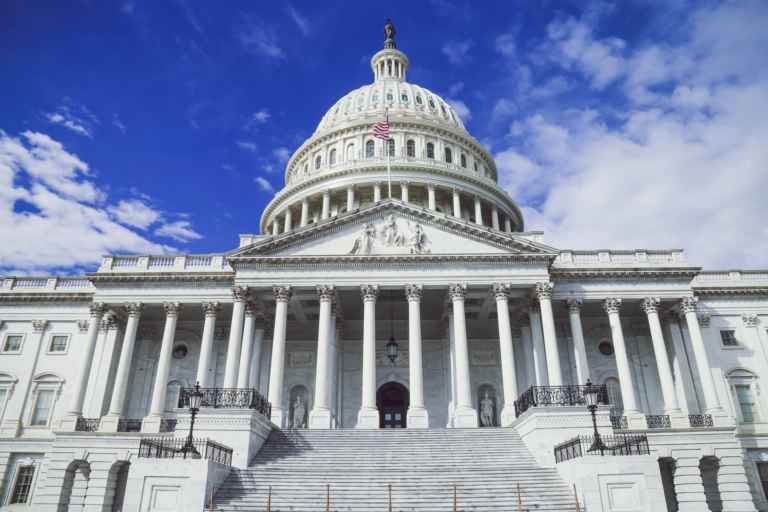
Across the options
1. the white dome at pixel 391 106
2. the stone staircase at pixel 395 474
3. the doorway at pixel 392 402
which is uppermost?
the white dome at pixel 391 106

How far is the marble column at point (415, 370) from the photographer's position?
32594mm

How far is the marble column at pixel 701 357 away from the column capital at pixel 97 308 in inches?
1524

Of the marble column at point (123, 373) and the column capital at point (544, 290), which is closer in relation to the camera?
the marble column at point (123, 373)

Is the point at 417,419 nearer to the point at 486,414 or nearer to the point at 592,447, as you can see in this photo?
the point at 486,414

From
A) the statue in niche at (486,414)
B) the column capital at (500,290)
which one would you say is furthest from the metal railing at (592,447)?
the statue in niche at (486,414)

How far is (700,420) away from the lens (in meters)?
35.9

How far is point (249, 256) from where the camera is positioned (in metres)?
36.9

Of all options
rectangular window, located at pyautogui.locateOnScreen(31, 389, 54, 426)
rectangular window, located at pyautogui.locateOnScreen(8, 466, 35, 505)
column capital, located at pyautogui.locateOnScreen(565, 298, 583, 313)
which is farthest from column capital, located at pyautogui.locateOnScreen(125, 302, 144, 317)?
column capital, located at pyautogui.locateOnScreen(565, 298, 583, 313)

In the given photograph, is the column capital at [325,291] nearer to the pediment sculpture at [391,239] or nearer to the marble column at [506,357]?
the pediment sculpture at [391,239]

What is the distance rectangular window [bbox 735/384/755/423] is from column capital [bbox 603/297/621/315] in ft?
33.7

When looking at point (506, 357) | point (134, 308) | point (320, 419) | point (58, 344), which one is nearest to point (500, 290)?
point (506, 357)

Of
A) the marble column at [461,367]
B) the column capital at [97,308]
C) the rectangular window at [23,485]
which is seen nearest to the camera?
the marble column at [461,367]

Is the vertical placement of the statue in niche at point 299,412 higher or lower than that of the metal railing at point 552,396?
higher

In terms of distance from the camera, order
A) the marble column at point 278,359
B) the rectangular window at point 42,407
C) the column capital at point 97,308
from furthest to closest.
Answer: the rectangular window at point 42,407, the column capital at point 97,308, the marble column at point 278,359
